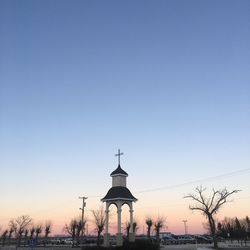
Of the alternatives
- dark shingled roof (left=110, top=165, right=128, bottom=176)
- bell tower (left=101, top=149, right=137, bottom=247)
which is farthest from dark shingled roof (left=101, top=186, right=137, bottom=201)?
dark shingled roof (left=110, top=165, right=128, bottom=176)

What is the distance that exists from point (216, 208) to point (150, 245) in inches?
1288

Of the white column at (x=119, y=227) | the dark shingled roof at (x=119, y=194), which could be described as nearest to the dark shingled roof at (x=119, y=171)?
the dark shingled roof at (x=119, y=194)

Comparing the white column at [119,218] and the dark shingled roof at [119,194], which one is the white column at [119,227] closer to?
the white column at [119,218]

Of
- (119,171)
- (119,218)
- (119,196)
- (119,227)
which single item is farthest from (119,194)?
(119,227)

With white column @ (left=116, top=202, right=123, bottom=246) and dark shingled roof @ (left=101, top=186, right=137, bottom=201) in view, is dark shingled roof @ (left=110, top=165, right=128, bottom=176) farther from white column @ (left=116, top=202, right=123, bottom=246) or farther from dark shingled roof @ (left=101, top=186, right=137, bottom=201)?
white column @ (left=116, top=202, right=123, bottom=246)

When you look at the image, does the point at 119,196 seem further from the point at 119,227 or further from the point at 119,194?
the point at 119,227

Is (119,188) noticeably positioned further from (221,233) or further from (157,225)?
(221,233)

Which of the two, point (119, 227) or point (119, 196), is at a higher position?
point (119, 196)

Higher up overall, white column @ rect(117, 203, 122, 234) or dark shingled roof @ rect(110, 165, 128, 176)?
dark shingled roof @ rect(110, 165, 128, 176)

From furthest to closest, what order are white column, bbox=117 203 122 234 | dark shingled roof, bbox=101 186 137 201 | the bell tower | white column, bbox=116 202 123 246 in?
A: dark shingled roof, bbox=101 186 137 201, the bell tower, white column, bbox=117 203 122 234, white column, bbox=116 202 123 246

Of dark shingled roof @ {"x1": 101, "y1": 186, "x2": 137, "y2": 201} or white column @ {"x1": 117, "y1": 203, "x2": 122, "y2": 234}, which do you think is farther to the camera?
dark shingled roof @ {"x1": 101, "y1": 186, "x2": 137, "y2": 201}

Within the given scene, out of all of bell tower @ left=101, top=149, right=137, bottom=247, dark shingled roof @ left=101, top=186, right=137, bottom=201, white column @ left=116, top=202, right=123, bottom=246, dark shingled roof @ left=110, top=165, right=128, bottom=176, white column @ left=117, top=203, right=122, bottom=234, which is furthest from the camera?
dark shingled roof @ left=110, top=165, right=128, bottom=176

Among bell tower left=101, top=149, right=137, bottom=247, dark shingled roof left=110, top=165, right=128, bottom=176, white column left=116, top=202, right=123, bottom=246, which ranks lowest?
white column left=116, top=202, right=123, bottom=246

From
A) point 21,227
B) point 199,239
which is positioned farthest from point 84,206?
point 21,227
